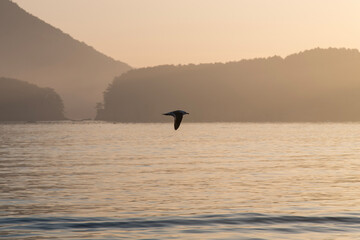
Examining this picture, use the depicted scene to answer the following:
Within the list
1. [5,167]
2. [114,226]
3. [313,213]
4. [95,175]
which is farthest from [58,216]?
[5,167]

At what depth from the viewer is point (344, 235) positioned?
113 feet

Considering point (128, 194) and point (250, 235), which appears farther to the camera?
point (128, 194)

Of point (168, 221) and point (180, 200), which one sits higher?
point (180, 200)

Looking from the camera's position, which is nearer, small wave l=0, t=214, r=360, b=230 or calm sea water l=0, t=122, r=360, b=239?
calm sea water l=0, t=122, r=360, b=239

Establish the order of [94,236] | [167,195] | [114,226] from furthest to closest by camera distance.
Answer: [167,195], [114,226], [94,236]

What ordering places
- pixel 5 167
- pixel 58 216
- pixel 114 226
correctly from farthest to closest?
pixel 5 167, pixel 58 216, pixel 114 226

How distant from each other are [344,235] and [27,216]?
16.8m

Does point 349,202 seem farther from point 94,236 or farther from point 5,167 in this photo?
point 5,167

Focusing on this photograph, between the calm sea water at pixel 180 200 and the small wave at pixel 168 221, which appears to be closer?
the calm sea water at pixel 180 200

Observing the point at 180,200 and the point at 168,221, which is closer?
the point at 168,221

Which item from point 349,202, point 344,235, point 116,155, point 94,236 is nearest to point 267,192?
point 349,202

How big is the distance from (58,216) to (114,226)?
4364mm

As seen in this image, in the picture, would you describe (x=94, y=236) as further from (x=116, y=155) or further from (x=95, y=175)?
(x=116, y=155)

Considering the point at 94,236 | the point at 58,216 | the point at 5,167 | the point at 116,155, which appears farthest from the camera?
the point at 116,155
